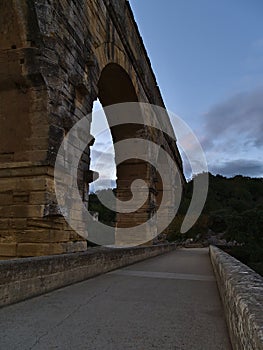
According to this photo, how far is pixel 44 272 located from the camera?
365 cm

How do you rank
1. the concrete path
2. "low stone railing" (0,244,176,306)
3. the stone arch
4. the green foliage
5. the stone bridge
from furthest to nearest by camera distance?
the green foliage
the stone arch
the stone bridge
"low stone railing" (0,244,176,306)
the concrete path

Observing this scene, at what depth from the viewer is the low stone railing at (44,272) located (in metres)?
3.03

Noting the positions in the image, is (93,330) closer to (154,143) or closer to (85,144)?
(85,144)

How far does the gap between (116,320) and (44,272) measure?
1188 millimetres

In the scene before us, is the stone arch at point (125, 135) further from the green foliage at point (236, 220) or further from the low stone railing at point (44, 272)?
the green foliage at point (236, 220)

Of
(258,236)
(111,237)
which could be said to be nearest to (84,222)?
(111,237)

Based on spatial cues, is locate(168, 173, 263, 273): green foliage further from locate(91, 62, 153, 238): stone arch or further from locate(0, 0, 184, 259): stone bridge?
locate(0, 0, 184, 259): stone bridge

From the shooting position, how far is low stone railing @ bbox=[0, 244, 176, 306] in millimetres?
3032

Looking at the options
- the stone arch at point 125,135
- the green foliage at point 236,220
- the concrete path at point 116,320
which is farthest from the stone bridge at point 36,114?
the green foliage at point 236,220

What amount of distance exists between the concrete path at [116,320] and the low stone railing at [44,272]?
0.11m

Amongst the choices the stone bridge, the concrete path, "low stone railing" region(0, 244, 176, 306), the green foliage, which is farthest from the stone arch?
the green foliage

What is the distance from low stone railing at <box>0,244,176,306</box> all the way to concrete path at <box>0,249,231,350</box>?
0.11m

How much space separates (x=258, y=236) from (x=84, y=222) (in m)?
17.7

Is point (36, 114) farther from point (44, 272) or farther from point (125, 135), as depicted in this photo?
point (125, 135)
